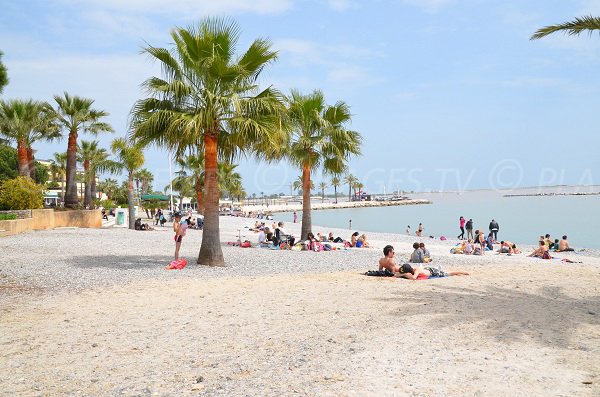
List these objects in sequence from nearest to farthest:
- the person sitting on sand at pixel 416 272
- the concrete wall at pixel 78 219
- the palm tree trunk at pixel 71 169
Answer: the person sitting on sand at pixel 416 272
the concrete wall at pixel 78 219
the palm tree trunk at pixel 71 169

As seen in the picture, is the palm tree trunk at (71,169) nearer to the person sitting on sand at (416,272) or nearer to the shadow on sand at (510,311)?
the person sitting on sand at (416,272)

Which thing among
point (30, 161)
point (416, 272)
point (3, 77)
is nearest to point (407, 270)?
point (416, 272)

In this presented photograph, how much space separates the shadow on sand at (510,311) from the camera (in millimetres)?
6180

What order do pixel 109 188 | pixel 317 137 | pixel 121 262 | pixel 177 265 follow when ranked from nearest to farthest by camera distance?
1. pixel 177 265
2. pixel 121 262
3. pixel 317 137
4. pixel 109 188

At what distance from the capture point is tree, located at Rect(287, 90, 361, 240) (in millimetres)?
19469

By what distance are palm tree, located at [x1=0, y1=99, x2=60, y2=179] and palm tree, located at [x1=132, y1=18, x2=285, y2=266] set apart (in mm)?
17947

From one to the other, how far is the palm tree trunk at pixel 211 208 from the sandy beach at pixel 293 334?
1.49 metres

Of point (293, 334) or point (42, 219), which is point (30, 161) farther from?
point (293, 334)

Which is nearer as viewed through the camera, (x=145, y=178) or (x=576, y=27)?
(x=576, y=27)

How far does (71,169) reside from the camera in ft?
93.2

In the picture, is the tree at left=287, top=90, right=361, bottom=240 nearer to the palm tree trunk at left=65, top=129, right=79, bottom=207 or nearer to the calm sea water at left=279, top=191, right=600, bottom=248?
the palm tree trunk at left=65, top=129, right=79, bottom=207

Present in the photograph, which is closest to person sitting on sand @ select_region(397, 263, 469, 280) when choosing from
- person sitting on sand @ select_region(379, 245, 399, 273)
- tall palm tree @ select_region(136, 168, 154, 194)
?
person sitting on sand @ select_region(379, 245, 399, 273)

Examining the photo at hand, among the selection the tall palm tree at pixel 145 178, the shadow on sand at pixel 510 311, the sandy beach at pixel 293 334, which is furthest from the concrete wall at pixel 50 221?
the tall palm tree at pixel 145 178

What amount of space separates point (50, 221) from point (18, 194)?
224 cm
